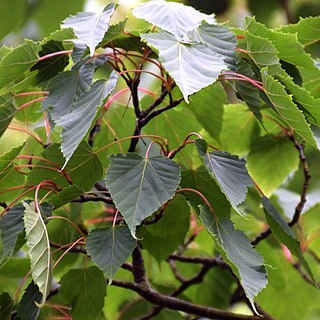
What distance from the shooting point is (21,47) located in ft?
2.38

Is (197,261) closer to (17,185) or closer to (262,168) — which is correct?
(262,168)

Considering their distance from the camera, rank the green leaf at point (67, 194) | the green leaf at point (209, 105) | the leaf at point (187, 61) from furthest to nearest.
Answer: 1. the green leaf at point (209, 105)
2. the green leaf at point (67, 194)
3. the leaf at point (187, 61)

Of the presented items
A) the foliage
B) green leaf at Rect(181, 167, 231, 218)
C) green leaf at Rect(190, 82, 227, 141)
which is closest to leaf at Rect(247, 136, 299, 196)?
the foliage

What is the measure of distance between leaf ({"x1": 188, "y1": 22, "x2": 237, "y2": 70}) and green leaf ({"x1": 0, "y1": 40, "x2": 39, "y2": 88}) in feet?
0.53

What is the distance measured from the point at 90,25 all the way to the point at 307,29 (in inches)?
9.7

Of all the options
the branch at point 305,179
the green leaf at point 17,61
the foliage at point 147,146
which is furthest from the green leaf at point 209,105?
the green leaf at point 17,61

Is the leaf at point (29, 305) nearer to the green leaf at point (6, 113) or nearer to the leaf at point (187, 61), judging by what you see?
the green leaf at point (6, 113)

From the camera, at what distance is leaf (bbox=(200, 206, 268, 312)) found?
0.61 m

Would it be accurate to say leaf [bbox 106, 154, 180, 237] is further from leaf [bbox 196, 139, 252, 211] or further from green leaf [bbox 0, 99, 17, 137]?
green leaf [bbox 0, 99, 17, 137]

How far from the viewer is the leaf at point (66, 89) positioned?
73 centimetres

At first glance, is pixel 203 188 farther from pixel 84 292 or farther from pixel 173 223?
pixel 84 292

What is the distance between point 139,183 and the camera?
0.66 metres

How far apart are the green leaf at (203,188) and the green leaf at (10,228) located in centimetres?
17

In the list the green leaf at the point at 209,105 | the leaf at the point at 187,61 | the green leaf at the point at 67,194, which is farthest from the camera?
the green leaf at the point at 209,105
